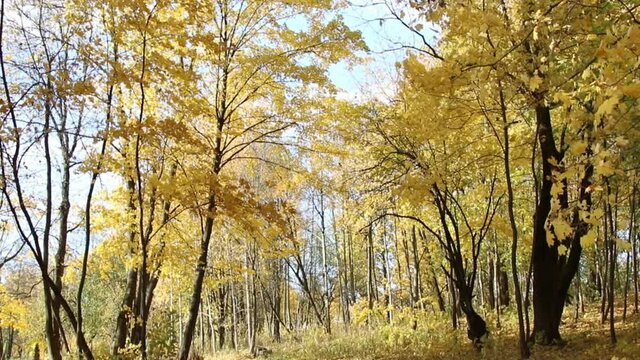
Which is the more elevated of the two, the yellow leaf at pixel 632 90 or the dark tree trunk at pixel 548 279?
the yellow leaf at pixel 632 90

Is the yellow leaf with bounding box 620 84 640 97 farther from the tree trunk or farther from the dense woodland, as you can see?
the tree trunk

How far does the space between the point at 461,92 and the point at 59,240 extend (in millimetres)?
7502

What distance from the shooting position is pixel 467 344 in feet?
31.6

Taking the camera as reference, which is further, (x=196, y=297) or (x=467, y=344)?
(x=467, y=344)

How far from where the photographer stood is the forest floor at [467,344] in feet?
23.8

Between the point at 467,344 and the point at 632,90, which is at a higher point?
the point at 632,90

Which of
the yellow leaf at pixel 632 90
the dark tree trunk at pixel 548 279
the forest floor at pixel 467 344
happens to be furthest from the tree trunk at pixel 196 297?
the yellow leaf at pixel 632 90

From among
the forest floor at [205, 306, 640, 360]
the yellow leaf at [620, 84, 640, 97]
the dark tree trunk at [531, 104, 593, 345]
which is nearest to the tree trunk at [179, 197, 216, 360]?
the forest floor at [205, 306, 640, 360]

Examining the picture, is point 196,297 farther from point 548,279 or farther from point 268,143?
point 548,279

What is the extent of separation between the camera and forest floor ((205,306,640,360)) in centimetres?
724

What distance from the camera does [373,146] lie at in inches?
356

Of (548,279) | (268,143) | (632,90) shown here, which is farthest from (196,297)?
(632,90)

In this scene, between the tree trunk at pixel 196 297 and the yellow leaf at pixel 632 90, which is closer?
the yellow leaf at pixel 632 90

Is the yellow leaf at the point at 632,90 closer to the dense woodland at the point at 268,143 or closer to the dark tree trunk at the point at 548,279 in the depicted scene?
the dense woodland at the point at 268,143
